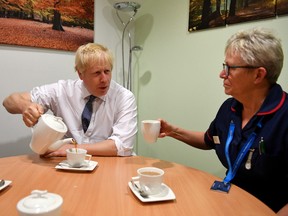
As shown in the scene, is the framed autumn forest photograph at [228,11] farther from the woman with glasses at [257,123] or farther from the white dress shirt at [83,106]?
the white dress shirt at [83,106]

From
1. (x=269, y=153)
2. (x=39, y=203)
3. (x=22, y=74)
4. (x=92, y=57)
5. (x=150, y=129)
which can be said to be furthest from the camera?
(x=22, y=74)

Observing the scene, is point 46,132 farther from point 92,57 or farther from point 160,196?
point 92,57

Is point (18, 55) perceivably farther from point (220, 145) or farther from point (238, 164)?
point (238, 164)

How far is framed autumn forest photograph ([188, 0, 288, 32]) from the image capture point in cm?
179

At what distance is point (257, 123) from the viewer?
123 centimetres

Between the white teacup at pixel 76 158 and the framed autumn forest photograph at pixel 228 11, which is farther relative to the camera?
the framed autumn forest photograph at pixel 228 11

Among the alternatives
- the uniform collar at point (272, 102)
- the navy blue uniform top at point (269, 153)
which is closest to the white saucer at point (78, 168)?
the navy blue uniform top at point (269, 153)

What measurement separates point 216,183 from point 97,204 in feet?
1.74

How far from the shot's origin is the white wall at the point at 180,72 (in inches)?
84.4

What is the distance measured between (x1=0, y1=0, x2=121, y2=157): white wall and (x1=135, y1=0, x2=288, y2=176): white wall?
0.85 m

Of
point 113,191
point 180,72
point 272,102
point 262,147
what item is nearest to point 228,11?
point 180,72

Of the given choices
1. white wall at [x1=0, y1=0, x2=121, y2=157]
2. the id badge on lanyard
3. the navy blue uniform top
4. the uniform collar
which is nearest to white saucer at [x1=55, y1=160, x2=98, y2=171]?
the id badge on lanyard

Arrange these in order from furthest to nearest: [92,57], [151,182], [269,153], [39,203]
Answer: [92,57]
[269,153]
[151,182]
[39,203]

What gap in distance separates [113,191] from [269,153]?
0.72m
